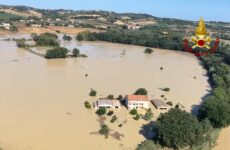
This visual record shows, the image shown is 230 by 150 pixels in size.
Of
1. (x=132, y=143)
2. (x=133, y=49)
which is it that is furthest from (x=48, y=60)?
(x=132, y=143)

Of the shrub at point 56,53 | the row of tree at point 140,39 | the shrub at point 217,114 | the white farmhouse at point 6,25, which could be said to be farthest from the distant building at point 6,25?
the shrub at point 217,114

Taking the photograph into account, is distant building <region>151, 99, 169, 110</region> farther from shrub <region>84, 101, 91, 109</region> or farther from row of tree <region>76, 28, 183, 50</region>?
row of tree <region>76, 28, 183, 50</region>

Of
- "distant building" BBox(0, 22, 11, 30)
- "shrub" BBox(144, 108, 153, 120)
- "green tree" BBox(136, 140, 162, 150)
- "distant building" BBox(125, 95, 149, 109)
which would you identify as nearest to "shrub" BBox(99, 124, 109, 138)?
"green tree" BBox(136, 140, 162, 150)

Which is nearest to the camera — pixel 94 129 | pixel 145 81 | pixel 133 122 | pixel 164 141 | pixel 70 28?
pixel 164 141

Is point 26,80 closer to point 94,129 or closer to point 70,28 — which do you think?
point 94,129

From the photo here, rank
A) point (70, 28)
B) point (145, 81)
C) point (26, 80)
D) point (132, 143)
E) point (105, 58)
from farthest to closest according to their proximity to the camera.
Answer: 1. point (70, 28)
2. point (105, 58)
3. point (145, 81)
4. point (26, 80)
5. point (132, 143)

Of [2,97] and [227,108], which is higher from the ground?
[227,108]

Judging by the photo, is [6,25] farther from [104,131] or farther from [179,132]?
[179,132]

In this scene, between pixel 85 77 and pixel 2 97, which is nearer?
pixel 2 97
